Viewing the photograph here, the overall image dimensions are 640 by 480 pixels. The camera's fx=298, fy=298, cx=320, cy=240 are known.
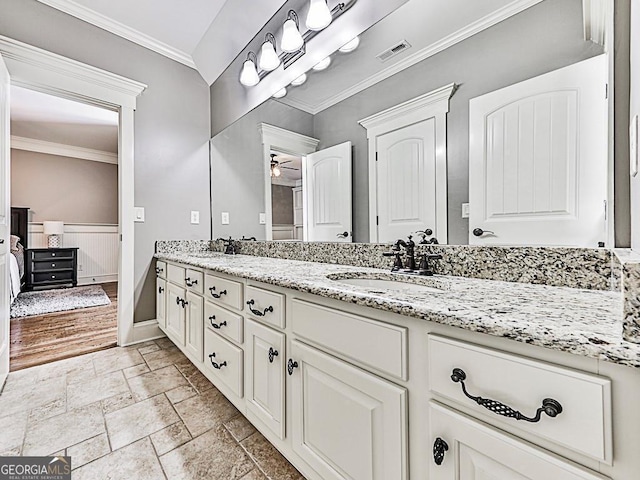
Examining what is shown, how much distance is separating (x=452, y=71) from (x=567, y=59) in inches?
16.2

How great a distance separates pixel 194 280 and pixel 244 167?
43.9 inches

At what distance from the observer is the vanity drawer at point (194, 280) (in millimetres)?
1690

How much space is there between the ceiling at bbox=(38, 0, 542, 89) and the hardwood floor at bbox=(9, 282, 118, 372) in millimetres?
2502

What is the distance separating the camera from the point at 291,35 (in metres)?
1.90

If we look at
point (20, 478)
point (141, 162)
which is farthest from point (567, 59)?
point (141, 162)

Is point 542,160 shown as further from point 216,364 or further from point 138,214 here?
point 138,214

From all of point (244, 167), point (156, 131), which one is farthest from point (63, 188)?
point (244, 167)

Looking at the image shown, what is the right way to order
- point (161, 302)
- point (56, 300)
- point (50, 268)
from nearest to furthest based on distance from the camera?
point (161, 302)
point (56, 300)
point (50, 268)

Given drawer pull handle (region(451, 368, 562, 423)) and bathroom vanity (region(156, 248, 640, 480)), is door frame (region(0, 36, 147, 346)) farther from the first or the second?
drawer pull handle (region(451, 368, 562, 423))

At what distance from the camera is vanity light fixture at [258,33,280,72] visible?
2.11m

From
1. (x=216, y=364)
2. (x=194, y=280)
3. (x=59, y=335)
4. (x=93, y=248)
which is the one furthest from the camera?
(x=93, y=248)

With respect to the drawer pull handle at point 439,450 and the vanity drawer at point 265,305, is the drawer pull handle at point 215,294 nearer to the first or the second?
the vanity drawer at point 265,305

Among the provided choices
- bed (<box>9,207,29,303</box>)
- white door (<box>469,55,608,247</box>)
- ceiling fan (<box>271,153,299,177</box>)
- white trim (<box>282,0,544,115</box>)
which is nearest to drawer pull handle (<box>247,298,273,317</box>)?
white door (<box>469,55,608,247</box>)

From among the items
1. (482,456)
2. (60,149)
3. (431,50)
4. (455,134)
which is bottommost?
(482,456)
